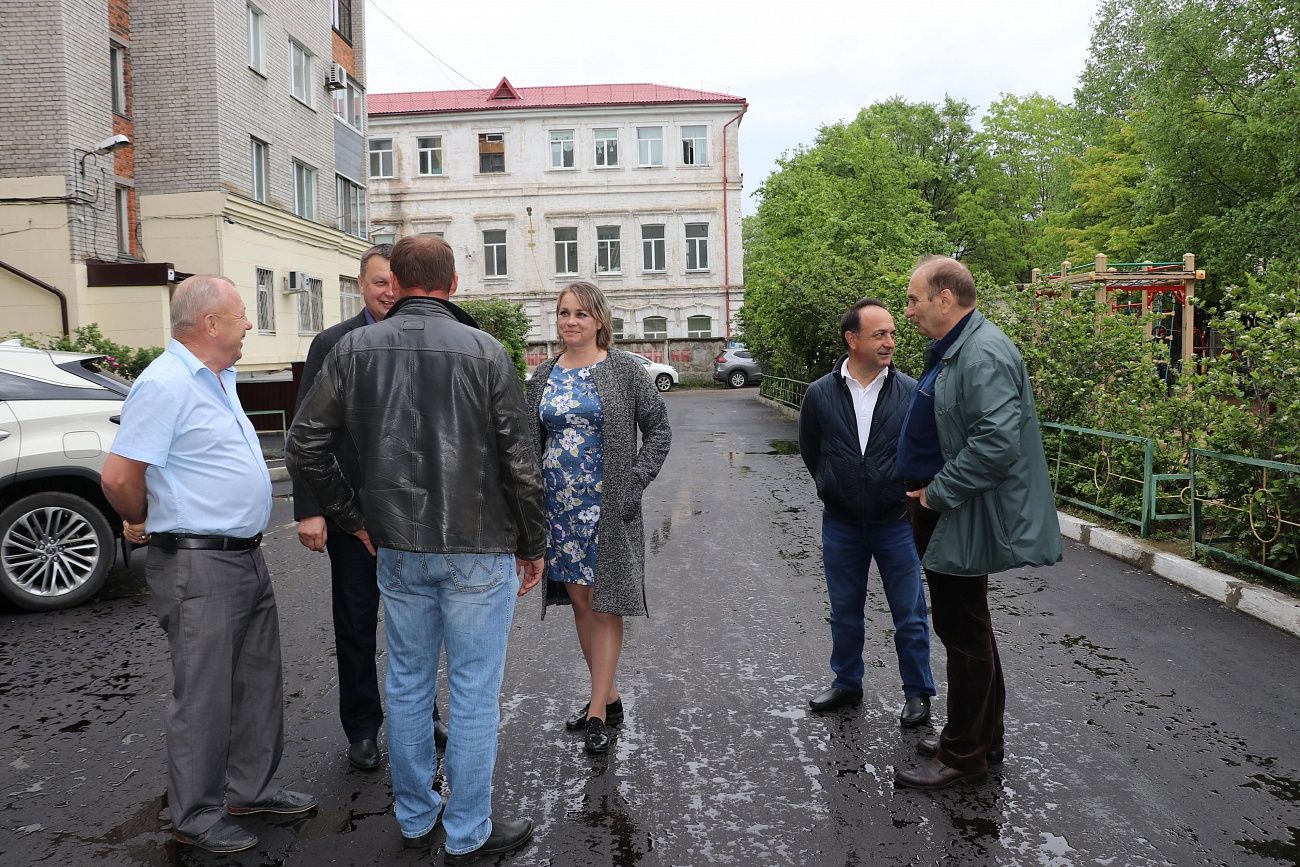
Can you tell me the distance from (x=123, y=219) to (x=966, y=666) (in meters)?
21.5

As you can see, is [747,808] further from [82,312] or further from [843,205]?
[843,205]

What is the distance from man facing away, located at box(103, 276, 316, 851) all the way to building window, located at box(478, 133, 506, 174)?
147 ft

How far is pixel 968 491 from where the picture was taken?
13.3 ft

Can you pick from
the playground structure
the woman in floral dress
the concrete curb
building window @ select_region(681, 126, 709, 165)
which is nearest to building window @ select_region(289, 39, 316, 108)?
the playground structure

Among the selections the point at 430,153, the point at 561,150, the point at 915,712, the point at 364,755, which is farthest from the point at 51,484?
the point at 430,153

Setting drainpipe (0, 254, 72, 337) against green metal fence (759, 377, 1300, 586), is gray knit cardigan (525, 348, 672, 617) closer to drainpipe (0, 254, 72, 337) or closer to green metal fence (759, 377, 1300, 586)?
green metal fence (759, 377, 1300, 586)

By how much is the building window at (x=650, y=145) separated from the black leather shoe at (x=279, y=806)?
44852mm

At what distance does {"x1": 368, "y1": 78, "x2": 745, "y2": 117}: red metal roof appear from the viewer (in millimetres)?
46375

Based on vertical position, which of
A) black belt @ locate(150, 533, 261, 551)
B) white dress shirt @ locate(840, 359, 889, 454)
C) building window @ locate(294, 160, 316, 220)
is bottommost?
black belt @ locate(150, 533, 261, 551)

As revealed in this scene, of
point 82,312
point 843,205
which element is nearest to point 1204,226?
point 843,205

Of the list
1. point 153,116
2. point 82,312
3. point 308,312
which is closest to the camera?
point 82,312

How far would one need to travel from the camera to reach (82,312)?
18828 millimetres

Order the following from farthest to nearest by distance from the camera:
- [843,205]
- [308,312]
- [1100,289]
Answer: [843,205] → [308,312] → [1100,289]

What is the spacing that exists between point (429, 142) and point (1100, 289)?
121ft
